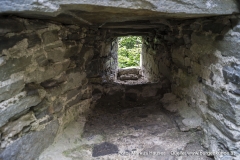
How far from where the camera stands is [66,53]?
179cm

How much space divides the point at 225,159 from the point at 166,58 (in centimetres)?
150

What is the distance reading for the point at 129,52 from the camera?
7.08 meters

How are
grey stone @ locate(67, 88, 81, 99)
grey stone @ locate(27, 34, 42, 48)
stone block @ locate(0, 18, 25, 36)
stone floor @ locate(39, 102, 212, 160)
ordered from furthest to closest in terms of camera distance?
grey stone @ locate(67, 88, 81, 99) → stone floor @ locate(39, 102, 212, 160) → grey stone @ locate(27, 34, 42, 48) → stone block @ locate(0, 18, 25, 36)

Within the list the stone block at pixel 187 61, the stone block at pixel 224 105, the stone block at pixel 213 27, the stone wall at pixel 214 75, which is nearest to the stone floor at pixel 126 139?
the stone wall at pixel 214 75

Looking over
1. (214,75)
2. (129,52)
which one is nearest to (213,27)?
(214,75)

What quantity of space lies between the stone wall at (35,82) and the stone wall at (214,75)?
3.52 ft

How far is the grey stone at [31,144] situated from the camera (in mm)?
1250

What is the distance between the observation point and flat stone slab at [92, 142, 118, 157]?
1.58 m

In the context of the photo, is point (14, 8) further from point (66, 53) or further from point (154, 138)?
point (154, 138)

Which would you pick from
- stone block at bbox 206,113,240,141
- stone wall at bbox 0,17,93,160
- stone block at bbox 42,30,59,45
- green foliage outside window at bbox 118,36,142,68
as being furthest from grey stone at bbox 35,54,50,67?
green foliage outside window at bbox 118,36,142,68

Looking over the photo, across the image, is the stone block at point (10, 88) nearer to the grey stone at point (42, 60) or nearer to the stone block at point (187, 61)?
the grey stone at point (42, 60)

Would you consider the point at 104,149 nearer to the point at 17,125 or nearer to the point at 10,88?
the point at 17,125

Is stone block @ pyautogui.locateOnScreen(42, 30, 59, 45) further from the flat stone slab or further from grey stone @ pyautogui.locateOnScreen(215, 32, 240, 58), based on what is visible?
grey stone @ pyautogui.locateOnScreen(215, 32, 240, 58)

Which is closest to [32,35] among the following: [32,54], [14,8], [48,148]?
[32,54]
